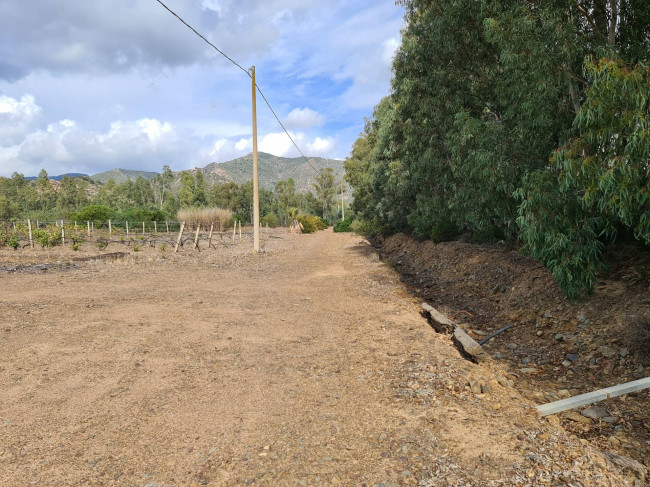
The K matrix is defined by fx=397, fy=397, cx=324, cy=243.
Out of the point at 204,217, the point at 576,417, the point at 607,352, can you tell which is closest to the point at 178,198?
the point at 204,217

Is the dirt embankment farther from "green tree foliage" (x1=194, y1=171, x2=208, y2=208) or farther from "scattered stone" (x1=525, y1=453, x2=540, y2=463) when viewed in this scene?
"green tree foliage" (x1=194, y1=171, x2=208, y2=208)

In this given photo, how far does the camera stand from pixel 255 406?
12.8 ft

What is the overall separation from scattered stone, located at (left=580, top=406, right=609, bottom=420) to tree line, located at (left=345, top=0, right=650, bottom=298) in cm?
221

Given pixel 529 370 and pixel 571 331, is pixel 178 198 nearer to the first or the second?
pixel 571 331

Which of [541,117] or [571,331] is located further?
[541,117]

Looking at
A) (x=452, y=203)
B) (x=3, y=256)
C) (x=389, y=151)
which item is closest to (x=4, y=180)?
(x=3, y=256)

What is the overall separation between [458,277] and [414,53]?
7.01 meters

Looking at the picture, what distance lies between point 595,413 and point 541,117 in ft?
17.2

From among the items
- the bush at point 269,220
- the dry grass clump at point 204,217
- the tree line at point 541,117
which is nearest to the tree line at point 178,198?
the bush at point 269,220

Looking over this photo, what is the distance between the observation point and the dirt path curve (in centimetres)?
288

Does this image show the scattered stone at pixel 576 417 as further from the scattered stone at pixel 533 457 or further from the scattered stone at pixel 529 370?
the scattered stone at pixel 529 370

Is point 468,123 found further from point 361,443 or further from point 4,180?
point 4,180

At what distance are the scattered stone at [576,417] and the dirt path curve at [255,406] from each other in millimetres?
467

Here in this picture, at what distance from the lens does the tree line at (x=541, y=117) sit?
15.0 feet
